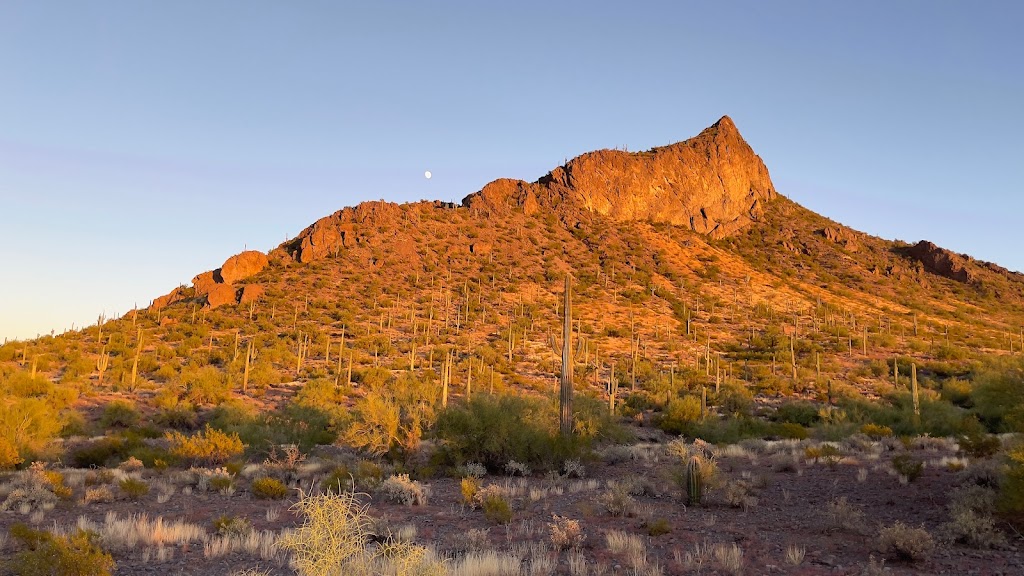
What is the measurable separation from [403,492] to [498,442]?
4.20 m

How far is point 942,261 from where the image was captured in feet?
230

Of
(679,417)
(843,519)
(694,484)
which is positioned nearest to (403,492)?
(694,484)

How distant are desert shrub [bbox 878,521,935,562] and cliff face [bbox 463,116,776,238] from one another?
212 ft

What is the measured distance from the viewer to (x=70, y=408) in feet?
80.6

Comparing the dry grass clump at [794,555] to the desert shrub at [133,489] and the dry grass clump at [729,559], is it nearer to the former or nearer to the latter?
the dry grass clump at [729,559]

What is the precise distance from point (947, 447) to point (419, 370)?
80.4 feet

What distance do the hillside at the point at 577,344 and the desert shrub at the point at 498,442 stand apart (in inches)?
4.6

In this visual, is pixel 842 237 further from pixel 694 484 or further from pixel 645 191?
pixel 694 484

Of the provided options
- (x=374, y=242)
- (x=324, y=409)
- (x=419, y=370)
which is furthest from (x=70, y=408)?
(x=374, y=242)

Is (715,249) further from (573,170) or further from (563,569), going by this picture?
(563,569)

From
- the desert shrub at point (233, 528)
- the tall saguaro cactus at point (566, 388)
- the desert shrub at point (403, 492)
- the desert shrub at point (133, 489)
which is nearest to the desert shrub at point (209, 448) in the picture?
the desert shrub at point (133, 489)

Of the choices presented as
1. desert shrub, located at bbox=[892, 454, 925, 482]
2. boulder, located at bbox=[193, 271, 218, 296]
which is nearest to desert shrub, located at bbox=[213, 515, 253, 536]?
desert shrub, located at bbox=[892, 454, 925, 482]

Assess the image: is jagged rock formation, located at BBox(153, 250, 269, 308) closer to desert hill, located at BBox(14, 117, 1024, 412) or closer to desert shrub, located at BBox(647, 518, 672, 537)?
desert hill, located at BBox(14, 117, 1024, 412)

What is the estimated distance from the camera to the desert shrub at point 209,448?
54.4 feet
